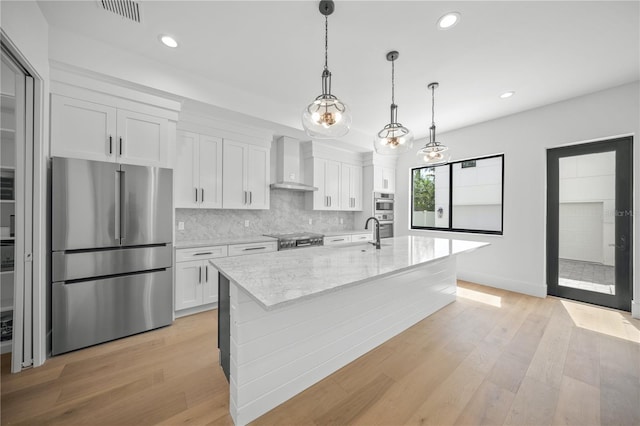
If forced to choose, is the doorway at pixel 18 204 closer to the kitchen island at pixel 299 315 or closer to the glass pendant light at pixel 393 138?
the kitchen island at pixel 299 315

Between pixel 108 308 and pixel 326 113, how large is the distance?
2751 mm

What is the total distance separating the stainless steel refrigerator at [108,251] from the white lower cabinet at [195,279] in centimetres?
16

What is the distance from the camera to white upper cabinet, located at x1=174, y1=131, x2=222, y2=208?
315 cm

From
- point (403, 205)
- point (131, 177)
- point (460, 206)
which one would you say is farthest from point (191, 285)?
point (460, 206)

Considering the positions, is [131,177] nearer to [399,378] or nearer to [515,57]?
[399,378]

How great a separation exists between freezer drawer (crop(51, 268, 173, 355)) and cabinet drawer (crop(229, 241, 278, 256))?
75 cm

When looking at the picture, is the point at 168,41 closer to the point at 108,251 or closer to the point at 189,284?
the point at 108,251

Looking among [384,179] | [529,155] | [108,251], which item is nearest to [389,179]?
[384,179]

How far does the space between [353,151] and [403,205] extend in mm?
Answer: 1673

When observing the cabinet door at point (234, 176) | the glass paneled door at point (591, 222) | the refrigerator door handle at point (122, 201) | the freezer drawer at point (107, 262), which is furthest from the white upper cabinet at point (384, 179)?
the refrigerator door handle at point (122, 201)

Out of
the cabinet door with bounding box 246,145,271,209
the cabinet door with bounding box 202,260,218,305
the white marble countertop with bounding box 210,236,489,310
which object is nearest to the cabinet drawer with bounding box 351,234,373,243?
the cabinet door with bounding box 246,145,271,209

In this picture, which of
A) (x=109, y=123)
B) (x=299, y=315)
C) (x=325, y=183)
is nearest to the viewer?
(x=299, y=315)

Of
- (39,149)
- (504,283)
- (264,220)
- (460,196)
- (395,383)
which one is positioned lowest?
(395,383)

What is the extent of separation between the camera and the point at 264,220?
164 inches
